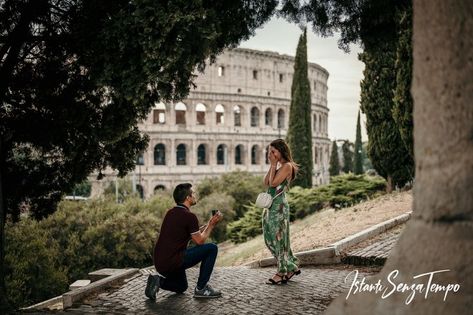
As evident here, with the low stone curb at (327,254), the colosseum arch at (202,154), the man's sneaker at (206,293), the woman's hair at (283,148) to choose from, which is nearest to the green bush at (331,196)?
the low stone curb at (327,254)

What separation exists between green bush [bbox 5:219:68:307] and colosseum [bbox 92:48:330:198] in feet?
91.0

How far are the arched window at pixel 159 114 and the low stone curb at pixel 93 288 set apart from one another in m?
40.9

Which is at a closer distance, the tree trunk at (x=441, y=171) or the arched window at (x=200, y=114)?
Result: the tree trunk at (x=441, y=171)

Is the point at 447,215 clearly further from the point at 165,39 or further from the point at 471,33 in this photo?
the point at 165,39

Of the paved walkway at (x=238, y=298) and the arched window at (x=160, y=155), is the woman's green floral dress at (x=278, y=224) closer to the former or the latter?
the paved walkway at (x=238, y=298)

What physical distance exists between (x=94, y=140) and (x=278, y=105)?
151 feet

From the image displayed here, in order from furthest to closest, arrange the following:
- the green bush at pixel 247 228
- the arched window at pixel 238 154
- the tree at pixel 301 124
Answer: the arched window at pixel 238 154 < the tree at pixel 301 124 < the green bush at pixel 247 228

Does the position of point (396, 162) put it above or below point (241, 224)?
above

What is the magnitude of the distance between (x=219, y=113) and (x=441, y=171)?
50125 mm

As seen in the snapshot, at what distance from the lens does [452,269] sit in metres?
2.45

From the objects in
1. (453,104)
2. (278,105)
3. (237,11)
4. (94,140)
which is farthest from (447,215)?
(278,105)

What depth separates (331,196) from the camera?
17.7 m

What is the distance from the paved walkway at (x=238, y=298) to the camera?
17.5 feet

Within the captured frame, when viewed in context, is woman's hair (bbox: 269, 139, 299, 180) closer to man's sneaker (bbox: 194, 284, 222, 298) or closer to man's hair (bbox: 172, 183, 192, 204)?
man's hair (bbox: 172, 183, 192, 204)
